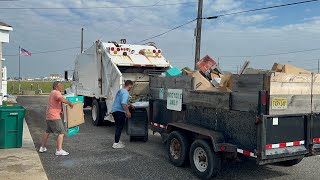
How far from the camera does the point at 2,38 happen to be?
12734 mm

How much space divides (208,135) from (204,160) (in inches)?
23.5

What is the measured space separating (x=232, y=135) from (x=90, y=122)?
8411 millimetres

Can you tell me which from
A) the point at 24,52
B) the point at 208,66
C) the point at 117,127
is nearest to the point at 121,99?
the point at 117,127

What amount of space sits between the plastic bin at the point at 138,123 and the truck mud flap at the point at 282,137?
4.46 meters

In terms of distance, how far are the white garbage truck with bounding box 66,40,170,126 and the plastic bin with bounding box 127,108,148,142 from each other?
1.15 metres

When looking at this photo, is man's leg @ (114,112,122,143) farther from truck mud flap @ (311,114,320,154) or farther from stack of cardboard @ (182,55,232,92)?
truck mud flap @ (311,114,320,154)

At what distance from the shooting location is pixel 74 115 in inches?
330

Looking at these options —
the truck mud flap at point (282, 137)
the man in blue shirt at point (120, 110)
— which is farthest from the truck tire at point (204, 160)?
the man in blue shirt at point (120, 110)

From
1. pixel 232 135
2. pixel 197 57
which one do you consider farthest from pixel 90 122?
pixel 232 135

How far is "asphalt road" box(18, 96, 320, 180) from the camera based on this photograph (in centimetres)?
620

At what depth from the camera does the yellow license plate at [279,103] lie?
5.02 m

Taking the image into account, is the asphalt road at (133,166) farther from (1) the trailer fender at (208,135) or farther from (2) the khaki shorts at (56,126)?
(1) the trailer fender at (208,135)

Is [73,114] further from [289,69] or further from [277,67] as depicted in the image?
[289,69]

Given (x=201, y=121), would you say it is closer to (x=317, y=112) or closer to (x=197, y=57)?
(x=317, y=112)
